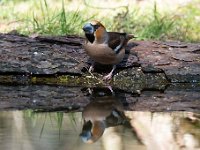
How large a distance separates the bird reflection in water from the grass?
2.26 m

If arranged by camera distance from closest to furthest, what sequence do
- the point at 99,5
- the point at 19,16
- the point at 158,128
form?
the point at 158,128
the point at 19,16
the point at 99,5

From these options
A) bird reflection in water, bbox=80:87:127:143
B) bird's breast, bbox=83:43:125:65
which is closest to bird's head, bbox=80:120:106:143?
bird reflection in water, bbox=80:87:127:143

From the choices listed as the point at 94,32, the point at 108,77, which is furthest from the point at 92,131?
the point at 94,32

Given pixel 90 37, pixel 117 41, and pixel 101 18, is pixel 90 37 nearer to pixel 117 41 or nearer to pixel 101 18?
pixel 117 41

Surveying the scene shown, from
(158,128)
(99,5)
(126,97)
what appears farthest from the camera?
(99,5)

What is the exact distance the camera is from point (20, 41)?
6.06 metres

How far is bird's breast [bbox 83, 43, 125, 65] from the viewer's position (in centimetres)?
591

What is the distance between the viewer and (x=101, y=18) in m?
8.59

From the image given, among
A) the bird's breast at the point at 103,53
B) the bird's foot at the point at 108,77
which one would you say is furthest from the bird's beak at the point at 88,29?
the bird's foot at the point at 108,77

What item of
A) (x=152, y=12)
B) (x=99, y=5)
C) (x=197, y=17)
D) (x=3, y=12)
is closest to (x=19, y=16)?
(x=3, y=12)

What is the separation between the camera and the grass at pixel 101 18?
310 inches

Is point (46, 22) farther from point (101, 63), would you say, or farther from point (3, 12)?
point (101, 63)

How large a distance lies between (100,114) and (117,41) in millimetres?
1355

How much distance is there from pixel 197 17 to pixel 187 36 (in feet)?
2.47
